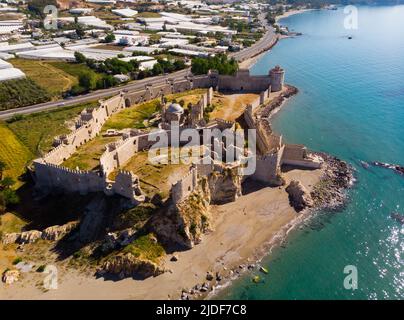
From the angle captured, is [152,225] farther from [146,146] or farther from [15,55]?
[15,55]

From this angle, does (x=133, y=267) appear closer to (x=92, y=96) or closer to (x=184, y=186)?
(x=184, y=186)

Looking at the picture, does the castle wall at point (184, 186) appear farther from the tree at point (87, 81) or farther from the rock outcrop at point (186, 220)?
the tree at point (87, 81)

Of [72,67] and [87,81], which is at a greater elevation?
[87,81]

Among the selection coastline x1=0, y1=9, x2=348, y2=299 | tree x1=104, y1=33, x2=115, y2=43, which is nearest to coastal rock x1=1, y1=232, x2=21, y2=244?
coastline x1=0, y1=9, x2=348, y2=299

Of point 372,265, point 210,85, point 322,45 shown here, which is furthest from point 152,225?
point 322,45

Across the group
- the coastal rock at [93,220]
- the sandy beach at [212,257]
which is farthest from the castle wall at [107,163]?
the sandy beach at [212,257]

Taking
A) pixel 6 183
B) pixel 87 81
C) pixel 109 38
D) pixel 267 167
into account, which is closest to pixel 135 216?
pixel 6 183

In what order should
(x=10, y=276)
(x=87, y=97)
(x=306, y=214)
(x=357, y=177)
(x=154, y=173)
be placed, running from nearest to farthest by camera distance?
(x=10, y=276) → (x=154, y=173) → (x=306, y=214) → (x=357, y=177) → (x=87, y=97)
